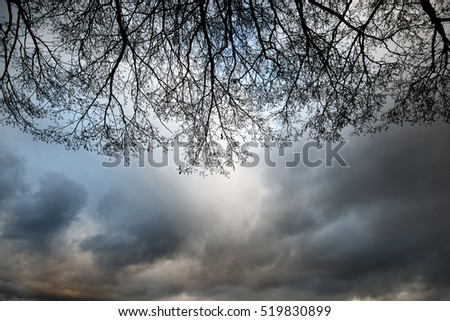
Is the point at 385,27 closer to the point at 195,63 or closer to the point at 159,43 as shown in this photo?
the point at 195,63

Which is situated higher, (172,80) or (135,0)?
(135,0)

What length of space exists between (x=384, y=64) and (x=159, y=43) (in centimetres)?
185

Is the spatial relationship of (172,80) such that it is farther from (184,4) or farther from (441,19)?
(441,19)

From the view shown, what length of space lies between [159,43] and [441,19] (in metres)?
2.19

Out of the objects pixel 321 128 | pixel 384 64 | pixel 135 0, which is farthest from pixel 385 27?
pixel 135 0

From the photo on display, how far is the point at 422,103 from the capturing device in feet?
7.06

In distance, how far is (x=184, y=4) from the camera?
2145 mm

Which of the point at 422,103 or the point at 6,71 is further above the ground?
the point at 6,71
